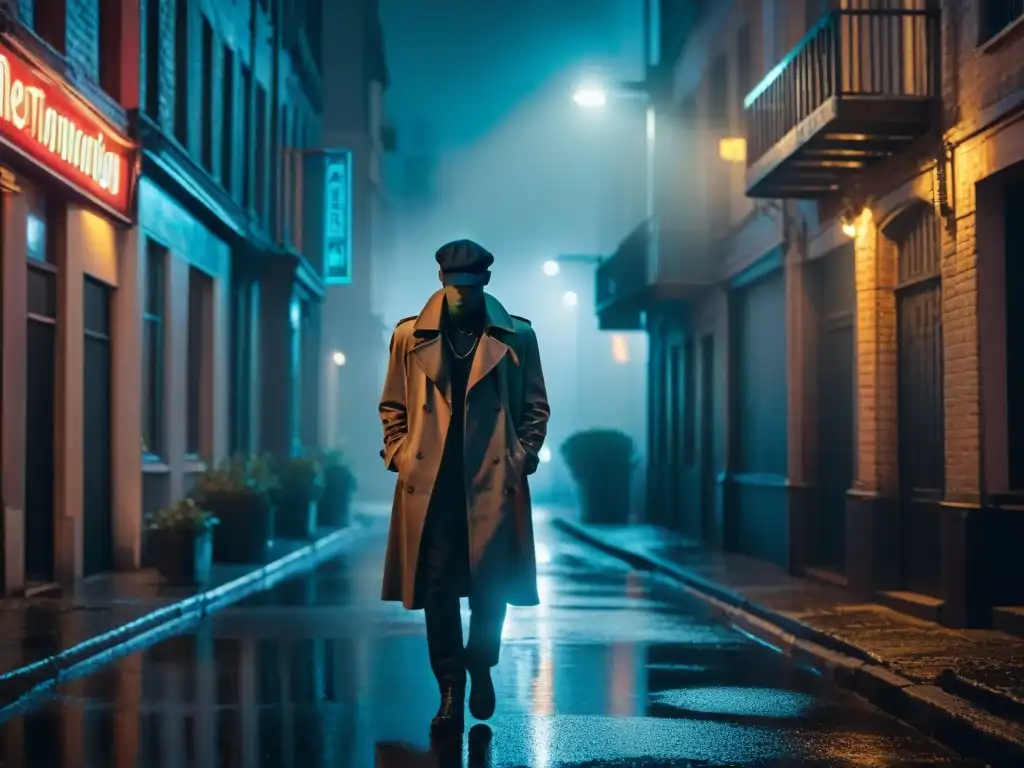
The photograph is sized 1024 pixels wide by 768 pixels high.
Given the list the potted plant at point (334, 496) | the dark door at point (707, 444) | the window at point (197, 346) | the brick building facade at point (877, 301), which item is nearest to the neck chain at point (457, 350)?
the brick building facade at point (877, 301)

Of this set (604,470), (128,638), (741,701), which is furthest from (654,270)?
(741,701)

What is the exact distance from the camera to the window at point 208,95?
2253 centimetres

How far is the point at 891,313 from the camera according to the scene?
1355 cm

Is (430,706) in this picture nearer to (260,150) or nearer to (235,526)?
(235,526)

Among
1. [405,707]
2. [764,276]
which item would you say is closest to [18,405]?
[405,707]

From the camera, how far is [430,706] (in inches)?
307

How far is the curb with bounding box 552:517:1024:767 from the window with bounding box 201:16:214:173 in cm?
1144

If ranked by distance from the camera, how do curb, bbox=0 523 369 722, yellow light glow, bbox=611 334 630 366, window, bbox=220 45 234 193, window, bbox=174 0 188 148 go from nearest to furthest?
curb, bbox=0 523 369 722 < window, bbox=174 0 188 148 < window, bbox=220 45 234 193 < yellow light glow, bbox=611 334 630 366

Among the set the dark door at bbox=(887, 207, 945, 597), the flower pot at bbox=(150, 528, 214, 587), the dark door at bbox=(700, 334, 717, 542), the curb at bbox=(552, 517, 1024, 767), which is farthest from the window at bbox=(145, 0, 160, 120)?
the dark door at bbox=(887, 207, 945, 597)

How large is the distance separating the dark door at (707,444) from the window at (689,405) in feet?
3.94

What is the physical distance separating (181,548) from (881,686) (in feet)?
26.9

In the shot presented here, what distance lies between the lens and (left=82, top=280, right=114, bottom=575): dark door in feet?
53.8

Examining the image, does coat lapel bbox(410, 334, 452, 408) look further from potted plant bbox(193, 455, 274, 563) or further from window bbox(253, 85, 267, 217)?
window bbox(253, 85, 267, 217)

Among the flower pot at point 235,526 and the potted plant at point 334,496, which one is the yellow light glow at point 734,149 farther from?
the potted plant at point 334,496
